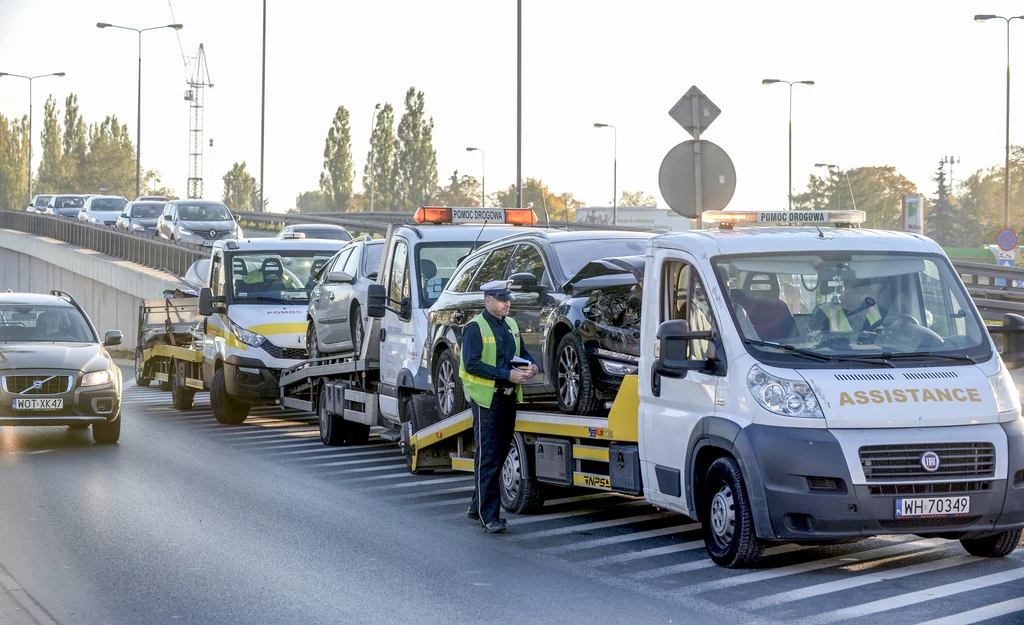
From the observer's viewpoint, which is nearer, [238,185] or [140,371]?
[140,371]

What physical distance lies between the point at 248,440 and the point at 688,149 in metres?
7.34

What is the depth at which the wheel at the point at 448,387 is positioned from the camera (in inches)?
486

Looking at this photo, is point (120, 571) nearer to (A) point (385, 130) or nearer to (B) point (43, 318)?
(B) point (43, 318)

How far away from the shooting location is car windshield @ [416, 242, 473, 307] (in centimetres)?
1399

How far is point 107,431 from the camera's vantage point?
16.2 metres

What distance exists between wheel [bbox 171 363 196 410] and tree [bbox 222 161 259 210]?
12045cm

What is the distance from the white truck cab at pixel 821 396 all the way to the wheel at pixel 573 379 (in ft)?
2.90

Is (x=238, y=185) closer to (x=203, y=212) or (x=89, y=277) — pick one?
(x=89, y=277)

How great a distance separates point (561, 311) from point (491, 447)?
115cm

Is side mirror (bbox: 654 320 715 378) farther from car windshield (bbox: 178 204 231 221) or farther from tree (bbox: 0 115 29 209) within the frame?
tree (bbox: 0 115 29 209)

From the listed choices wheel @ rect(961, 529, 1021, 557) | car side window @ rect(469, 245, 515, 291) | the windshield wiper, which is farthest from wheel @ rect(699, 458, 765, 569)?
car side window @ rect(469, 245, 515, 291)

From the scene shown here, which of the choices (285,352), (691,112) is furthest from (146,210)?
(691,112)

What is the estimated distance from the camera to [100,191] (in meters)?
134

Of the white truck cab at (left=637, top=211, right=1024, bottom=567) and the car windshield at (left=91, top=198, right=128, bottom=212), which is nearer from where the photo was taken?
the white truck cab at (left=637, top=211, right=1024, bottom=567)
